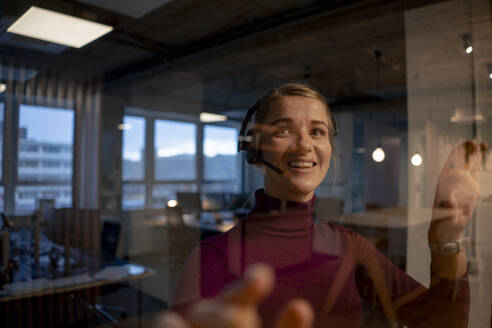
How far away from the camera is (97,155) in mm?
3820

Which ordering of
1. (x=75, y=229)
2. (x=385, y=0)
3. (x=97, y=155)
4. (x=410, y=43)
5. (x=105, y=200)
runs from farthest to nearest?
(x=105, y=200), (x=97, y=155), (x=75, y=229), (x=385, y=0), (x=410, y=43)

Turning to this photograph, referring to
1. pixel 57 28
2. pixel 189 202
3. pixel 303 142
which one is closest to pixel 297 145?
pixel 303 142

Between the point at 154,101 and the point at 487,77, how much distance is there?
2.95m

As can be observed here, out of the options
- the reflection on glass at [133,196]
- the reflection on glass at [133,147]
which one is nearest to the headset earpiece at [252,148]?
the reflection on glass at [133,147]

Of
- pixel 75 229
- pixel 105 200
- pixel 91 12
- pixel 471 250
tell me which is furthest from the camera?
pixel 105 200

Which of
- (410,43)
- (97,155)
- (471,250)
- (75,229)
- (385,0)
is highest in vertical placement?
(385,0)

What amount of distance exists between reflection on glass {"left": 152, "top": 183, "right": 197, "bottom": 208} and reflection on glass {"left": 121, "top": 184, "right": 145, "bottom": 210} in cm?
17

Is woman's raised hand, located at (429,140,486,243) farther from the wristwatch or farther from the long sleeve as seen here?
the long sleeve

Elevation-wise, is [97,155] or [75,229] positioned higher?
[97,155]

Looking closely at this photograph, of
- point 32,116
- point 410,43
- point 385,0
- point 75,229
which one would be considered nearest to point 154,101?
point 75,229

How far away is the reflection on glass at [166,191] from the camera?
11.3 ft

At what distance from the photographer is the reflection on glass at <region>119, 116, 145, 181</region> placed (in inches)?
174

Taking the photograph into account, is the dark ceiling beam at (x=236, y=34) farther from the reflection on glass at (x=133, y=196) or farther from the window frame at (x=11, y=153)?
the reflection on glass at (x=133, y=196)

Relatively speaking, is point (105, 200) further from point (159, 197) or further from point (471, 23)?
point (471, 23)
